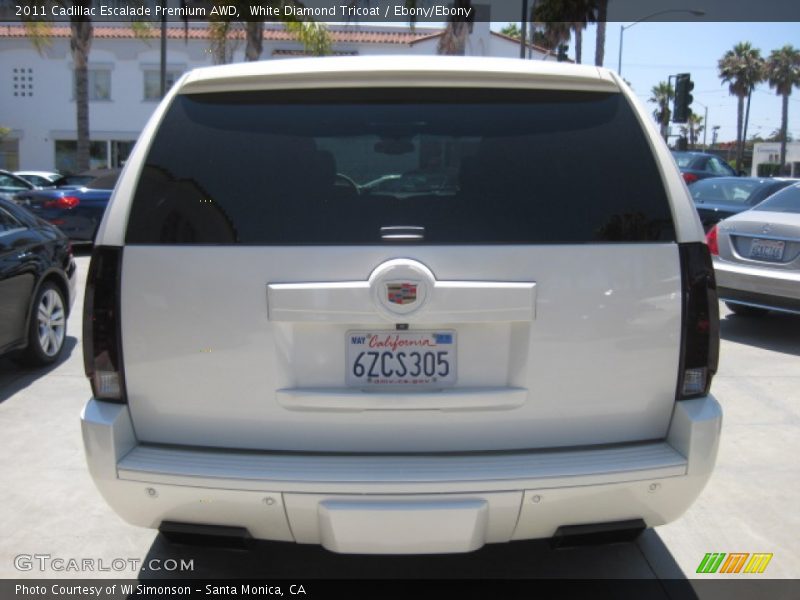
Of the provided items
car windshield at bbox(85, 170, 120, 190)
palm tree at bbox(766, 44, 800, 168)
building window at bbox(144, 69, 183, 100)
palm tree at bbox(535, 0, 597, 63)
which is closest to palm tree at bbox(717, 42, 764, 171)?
palm tree at bbox(766, 44, 800, 168)

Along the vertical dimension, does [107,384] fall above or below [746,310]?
above

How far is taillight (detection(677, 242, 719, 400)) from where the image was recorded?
261 centimetres

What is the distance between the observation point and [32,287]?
608 cm

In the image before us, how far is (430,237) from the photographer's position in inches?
98.3

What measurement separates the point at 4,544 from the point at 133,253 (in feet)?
5.91

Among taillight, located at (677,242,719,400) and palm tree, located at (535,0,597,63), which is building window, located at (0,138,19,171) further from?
taillight, located at (677,242,719,400)

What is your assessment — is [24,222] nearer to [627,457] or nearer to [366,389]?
[366,389]

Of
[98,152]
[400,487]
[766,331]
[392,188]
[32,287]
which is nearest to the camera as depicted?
[400,487]

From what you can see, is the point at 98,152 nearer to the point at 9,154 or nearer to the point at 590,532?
the point at 9,154

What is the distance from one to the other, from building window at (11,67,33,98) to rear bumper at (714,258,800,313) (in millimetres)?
33593

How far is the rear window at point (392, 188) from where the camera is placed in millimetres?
2531

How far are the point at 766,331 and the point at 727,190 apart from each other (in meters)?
4.90

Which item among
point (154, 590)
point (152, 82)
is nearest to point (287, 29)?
point (152, 82)

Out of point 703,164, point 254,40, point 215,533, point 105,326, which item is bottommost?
point 215,533
